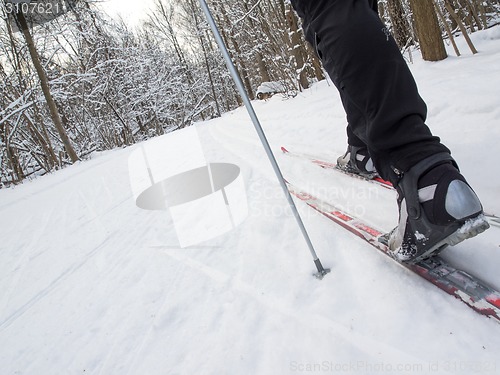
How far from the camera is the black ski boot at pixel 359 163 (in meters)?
1.37

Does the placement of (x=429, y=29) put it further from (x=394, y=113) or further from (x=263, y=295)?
(x=263, y=295)

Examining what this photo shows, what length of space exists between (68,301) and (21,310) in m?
0.24

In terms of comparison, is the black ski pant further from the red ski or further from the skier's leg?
the red ski

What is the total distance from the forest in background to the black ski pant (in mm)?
2880

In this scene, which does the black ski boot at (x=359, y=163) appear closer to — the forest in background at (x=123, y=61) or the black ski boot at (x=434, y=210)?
the black ski boot at (x=434, y=210)

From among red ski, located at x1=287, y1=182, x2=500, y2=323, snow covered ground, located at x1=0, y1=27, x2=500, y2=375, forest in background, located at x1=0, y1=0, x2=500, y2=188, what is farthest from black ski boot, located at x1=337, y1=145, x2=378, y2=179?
forest in background, located at x1=0, y1=0, x2=500, y2=188

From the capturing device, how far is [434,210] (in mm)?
644

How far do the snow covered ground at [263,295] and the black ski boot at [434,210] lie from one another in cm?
10

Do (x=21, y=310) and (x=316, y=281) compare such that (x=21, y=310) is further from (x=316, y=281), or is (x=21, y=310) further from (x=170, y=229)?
(x=316, y=281)

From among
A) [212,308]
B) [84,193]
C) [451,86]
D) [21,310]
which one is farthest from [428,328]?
[84,193]

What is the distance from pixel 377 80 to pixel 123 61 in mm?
10185

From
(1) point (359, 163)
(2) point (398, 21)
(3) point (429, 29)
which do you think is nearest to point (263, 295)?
(1) point (359, 163)

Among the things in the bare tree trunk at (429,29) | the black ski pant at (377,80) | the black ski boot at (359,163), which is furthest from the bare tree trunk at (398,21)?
the black ski pant at (377,80)

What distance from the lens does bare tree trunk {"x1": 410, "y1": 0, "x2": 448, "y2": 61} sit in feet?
9.68
